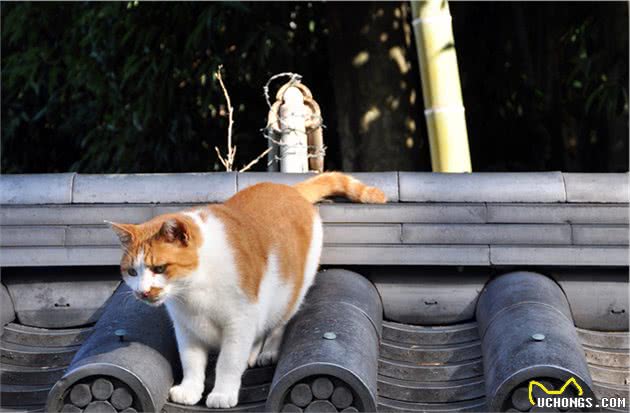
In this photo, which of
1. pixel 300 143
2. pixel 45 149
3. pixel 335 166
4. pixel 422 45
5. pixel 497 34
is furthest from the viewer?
pixel 45 149

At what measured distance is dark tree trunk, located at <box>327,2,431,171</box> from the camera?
7.17 m

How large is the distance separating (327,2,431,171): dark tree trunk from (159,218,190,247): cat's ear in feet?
12.6

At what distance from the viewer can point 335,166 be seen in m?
8.01

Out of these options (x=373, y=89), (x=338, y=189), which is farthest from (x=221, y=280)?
(x=373, y=89)

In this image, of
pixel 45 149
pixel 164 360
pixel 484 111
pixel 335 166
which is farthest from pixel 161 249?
pixel 45 149

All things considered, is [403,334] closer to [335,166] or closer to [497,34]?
[335,166]

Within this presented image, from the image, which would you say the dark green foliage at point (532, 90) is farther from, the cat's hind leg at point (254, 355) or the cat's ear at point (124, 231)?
the cat's ear at point (124, 231)

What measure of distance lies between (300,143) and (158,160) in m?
3.77

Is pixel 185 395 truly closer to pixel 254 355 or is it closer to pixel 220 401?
pixel 220 401

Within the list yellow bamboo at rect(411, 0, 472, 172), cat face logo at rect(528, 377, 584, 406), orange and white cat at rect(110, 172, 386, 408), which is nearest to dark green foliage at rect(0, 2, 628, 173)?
yellow bamboo at rect(411, 0, 472, 172)

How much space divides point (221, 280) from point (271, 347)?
1.27ft

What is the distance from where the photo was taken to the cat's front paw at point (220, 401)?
329 centimetres

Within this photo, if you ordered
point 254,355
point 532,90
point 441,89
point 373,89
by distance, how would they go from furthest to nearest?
point 532,90 < point 373,89 < point 441,89 < point 254,355

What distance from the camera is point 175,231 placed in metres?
3.35
